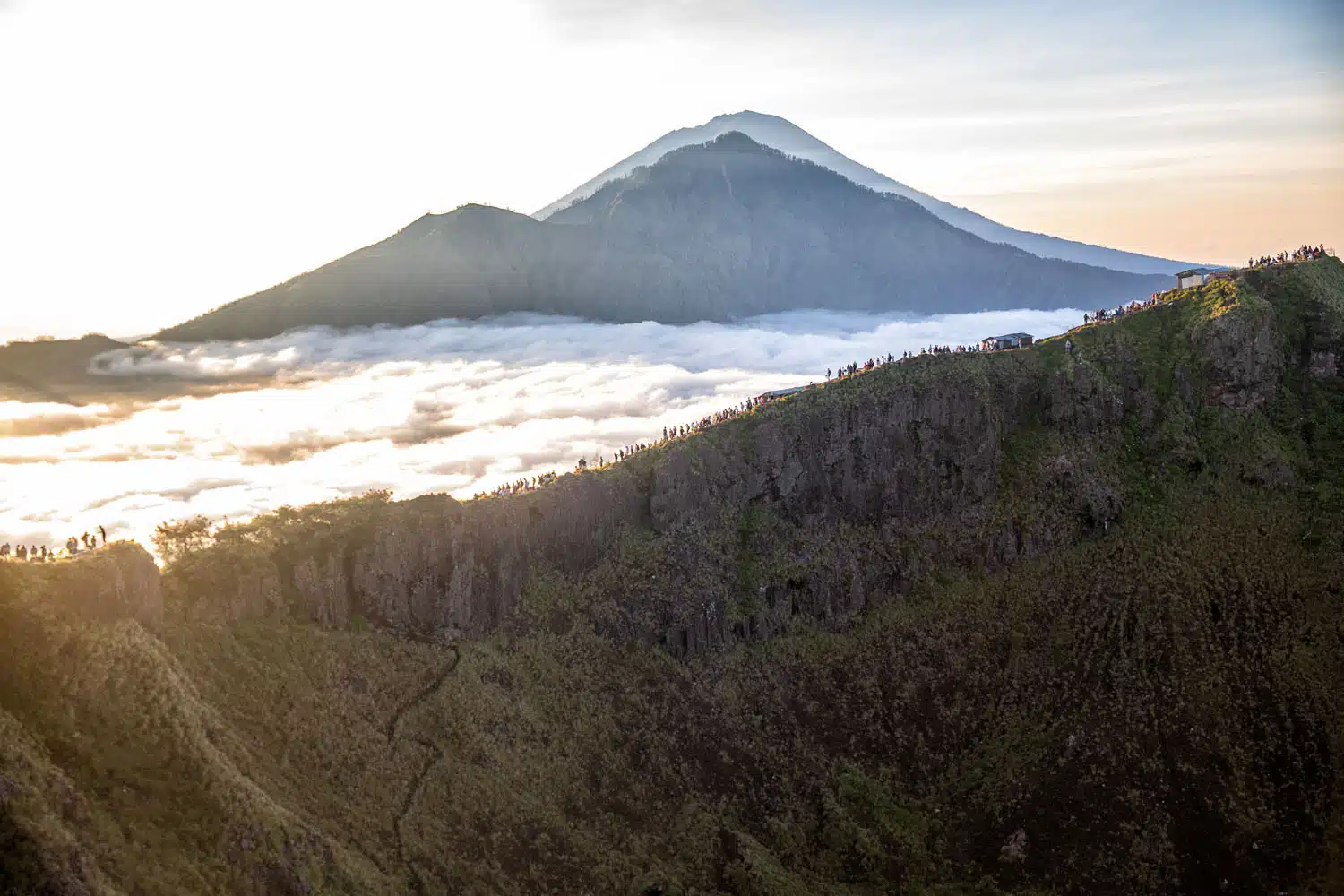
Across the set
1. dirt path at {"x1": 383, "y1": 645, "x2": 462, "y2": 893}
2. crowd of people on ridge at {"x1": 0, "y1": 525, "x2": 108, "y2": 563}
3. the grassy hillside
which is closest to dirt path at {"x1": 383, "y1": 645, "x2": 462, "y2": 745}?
dirt path at {"x1": 383, "y1": 645, "x2": 462, "y2": 893}

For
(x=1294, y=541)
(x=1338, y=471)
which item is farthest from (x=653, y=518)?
(x=1338, y=471)

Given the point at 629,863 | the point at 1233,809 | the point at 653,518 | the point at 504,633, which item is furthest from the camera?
Result: the point at 653,518

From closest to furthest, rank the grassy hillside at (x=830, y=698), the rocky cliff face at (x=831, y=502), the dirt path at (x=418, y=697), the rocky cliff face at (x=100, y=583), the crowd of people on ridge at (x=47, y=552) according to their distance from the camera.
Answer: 1. the grassy hillside at (x=830, y=698)
2. the rocky cliff face at (x=100, y=583)
3. the crowd of people on ridge at (x=47, y=552)
4. the dirt path at (x=418, y=697)
5. the rocky cliff face at (x=831, y=502)

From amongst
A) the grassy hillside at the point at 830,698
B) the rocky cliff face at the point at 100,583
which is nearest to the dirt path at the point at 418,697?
the grassy hillside at the point at 830,698

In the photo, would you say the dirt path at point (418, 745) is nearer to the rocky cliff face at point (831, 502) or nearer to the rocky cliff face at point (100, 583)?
the rocky cliff face at point (831, 502)

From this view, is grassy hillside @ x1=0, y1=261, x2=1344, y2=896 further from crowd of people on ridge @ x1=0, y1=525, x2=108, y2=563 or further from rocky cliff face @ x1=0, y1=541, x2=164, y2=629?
crowd of people on ridge @ x1=0, y1=525, x2=108, y2=563

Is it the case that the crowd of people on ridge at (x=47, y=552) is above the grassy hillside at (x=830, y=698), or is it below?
above

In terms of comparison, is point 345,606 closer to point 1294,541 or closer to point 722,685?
point 722,685
